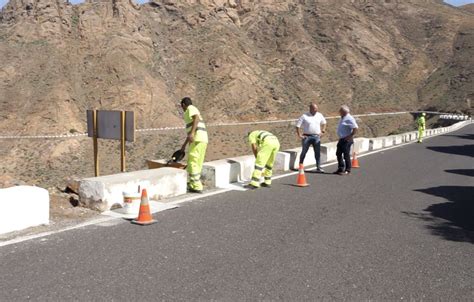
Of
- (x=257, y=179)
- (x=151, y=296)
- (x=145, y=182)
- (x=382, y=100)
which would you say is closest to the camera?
Answer: (x=151, y=296)

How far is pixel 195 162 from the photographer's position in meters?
9.21

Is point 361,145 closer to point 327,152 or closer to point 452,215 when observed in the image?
point 327,152

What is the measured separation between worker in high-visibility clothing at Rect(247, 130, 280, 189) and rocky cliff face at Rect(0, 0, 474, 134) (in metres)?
41.3

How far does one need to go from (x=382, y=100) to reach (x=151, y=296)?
80311 mm

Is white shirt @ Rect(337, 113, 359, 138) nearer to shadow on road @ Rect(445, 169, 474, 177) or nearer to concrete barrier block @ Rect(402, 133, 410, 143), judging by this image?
shadow on road @ Rect(445, 169, 474, 177)

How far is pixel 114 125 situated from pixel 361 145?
41.9 feet

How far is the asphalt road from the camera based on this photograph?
4625 millimetres

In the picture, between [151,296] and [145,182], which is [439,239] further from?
[145,182]

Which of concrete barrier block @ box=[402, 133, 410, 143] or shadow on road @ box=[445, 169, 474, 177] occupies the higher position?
shadow on road @ box=[445, 169, 474, 177]

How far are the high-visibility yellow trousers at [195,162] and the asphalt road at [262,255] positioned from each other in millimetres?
601

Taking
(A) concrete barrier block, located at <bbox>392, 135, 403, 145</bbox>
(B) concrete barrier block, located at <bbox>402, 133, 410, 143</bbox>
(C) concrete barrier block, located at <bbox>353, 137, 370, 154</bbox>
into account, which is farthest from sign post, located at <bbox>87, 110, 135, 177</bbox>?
(B) concrete barrier block, located at <bbox>402, 133, 410, 143</bbox>

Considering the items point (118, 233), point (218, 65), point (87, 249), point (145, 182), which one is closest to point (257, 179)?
point (145, 182)

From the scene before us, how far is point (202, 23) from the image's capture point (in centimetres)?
7419

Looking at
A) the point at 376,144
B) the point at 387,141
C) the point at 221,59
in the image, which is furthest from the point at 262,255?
the point at 221,59
